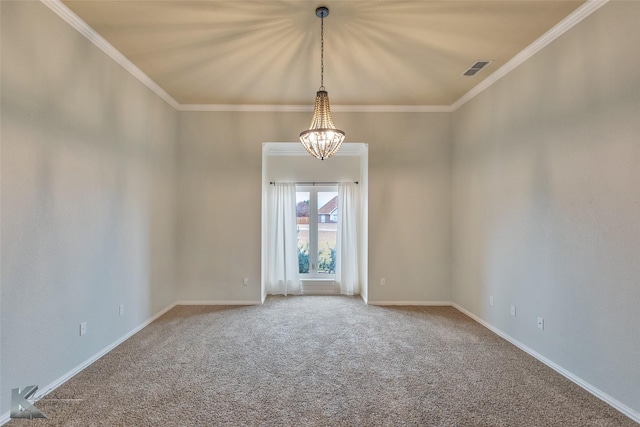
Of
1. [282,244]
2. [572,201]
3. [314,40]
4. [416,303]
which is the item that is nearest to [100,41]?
[314,40]

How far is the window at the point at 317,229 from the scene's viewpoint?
5723 mm

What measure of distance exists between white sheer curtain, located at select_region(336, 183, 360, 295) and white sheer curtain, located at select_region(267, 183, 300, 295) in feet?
2.64

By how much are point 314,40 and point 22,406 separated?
377 centimetres

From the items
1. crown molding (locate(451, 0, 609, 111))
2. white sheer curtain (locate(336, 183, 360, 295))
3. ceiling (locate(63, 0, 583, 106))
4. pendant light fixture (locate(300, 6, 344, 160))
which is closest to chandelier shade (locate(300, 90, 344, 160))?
pendant light fixture (locate(300, 6, 344, 160))

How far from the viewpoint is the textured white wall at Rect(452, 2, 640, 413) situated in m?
2.20

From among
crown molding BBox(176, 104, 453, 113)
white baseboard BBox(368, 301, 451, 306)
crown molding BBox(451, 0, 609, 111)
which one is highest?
crown molding BBox(176, 104, 453, 113)

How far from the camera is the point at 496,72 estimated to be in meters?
3.66

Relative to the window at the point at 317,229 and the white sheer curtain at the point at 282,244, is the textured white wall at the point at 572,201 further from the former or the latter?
the white sheer curtain at the point at 282,244

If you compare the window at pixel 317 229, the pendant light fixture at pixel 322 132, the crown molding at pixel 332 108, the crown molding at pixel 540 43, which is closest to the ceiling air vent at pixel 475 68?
the crown molding at pixel 540 43

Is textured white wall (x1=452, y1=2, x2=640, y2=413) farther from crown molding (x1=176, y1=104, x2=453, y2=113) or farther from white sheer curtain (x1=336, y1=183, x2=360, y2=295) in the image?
white sheer curtain (x1=336, y1=183, x2=360, y2=295)

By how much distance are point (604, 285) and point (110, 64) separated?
16.1 feet

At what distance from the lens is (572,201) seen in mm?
2623

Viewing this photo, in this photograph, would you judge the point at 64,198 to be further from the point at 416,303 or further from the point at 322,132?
the point at 416,303

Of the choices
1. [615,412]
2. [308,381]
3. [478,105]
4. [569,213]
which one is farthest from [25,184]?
[478,105]
